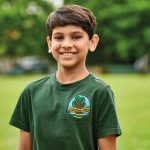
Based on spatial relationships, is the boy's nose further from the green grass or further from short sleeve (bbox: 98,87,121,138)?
the green grass

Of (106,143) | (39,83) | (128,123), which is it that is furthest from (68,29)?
(128,123)

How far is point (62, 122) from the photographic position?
9.89ft

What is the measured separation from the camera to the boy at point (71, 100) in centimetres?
302

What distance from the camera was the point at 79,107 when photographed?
3.02m

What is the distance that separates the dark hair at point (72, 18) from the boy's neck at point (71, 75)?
0.72 feet

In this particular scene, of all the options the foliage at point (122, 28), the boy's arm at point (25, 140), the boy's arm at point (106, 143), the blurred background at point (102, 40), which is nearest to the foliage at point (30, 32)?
the blurred background at point (102, 40)

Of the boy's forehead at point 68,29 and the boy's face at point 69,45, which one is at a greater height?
the boy's forehead at point 68,29

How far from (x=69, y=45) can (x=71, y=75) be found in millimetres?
167

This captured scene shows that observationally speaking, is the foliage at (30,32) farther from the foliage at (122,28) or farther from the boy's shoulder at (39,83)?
the boy's shoulder at (39,83)

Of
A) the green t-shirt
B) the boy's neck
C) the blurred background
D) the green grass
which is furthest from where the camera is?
the blurred background

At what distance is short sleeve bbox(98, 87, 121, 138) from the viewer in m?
3.04

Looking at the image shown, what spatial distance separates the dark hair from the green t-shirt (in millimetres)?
284

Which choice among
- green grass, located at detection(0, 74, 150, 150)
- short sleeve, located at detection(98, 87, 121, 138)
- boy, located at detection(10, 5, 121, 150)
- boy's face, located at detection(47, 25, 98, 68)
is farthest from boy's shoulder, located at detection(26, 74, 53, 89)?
green grass, located at detection(0, 74, 150, 150)

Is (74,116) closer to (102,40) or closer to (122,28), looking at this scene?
(122,28)
